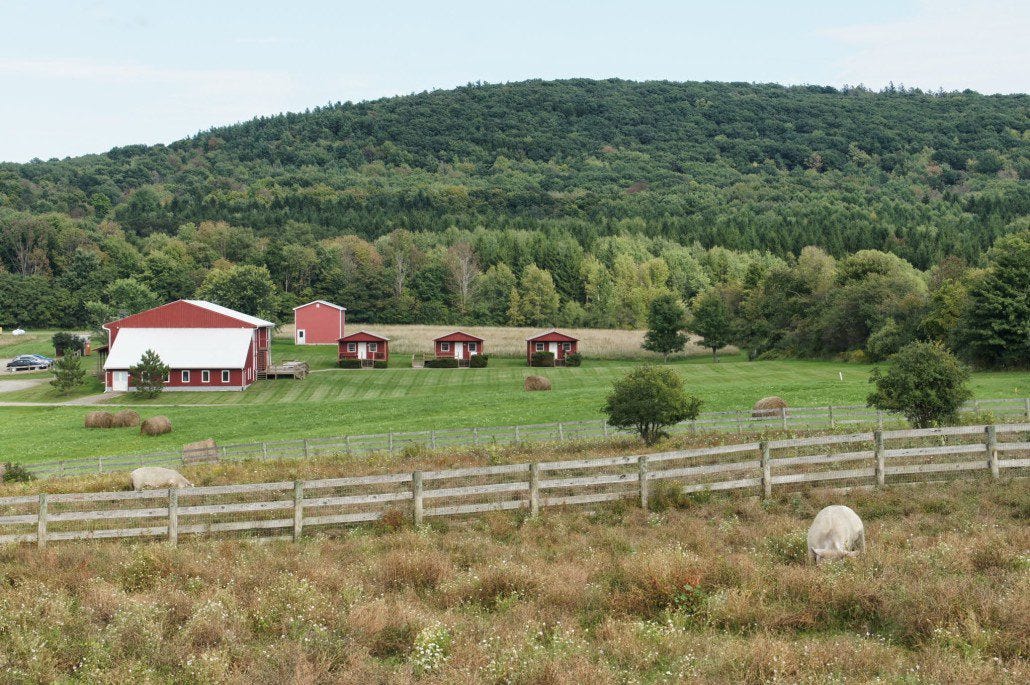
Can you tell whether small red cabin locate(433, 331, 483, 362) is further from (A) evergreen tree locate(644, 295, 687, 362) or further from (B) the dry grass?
(A) evergreen tree locate(644, 295, 687, 362)

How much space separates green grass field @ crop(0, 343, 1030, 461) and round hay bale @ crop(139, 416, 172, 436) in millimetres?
565

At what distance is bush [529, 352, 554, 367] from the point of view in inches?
3130

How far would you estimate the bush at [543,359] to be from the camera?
79500 mm

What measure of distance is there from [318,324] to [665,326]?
123ft

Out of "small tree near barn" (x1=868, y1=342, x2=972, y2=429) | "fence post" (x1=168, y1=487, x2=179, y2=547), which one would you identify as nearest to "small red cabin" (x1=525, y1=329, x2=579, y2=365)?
"small tree near barn" (x1=868, y1=342, x2=972, y2=429)

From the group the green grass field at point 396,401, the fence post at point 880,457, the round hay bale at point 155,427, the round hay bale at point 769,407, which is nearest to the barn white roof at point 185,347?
the green grass field at point 396,401

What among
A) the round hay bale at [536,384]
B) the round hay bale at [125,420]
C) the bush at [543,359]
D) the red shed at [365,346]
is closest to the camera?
the round hay bale at [125,420]

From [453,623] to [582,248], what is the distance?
135 meters

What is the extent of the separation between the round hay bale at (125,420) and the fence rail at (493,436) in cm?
1588

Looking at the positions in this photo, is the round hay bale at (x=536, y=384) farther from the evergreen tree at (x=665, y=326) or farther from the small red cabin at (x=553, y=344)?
the evergreen tree at (x=665, y=326)

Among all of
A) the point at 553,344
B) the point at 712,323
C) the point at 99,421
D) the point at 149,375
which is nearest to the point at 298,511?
the point at 99,421

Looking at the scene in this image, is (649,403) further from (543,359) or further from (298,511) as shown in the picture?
(543,359)

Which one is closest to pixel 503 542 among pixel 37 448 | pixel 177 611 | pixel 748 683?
pixel 177 611

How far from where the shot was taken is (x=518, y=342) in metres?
89.6
